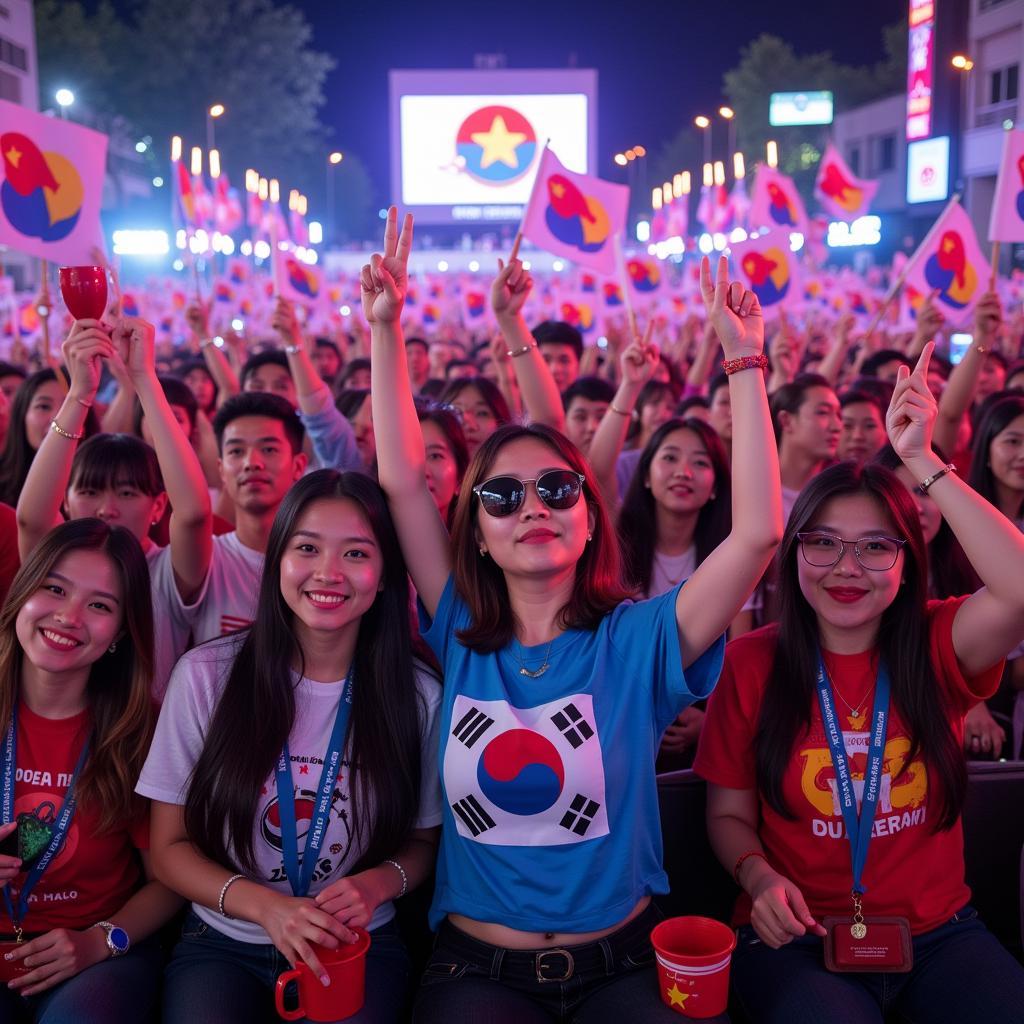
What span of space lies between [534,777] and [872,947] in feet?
2.91

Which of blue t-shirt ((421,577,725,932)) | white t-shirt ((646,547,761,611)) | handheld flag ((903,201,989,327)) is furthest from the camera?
handheld flag ((903,201,989,327))

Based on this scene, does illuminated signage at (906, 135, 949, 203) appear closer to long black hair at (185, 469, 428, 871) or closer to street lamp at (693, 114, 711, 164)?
street lamp at (693, 114, 711, 164)

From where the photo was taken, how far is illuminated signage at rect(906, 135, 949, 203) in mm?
31328

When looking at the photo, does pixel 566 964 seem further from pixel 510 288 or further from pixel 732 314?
pixel 510 288

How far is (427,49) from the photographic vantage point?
282 ft

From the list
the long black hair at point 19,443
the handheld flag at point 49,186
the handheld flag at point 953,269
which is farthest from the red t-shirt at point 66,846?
the handheld flag at point 953,269

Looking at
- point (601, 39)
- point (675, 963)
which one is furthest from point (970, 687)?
point (601, 39)

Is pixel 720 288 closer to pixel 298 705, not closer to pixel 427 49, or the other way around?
pixel 298 705

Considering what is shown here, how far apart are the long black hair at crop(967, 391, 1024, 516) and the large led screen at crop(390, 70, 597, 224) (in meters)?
31.9

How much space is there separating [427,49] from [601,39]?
1366cm

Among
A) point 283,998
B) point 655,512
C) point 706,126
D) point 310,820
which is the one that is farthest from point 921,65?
point 283,998

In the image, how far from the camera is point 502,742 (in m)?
2.66

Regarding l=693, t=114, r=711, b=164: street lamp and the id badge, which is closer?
the id badge

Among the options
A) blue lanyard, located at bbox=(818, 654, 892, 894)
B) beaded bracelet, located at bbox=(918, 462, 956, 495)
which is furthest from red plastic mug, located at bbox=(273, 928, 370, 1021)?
beaded bracelet, located at bbox=(918, 462, 956, 495)
